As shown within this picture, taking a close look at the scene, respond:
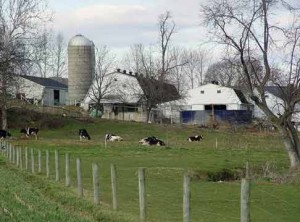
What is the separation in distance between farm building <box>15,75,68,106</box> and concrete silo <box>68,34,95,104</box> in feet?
6.09

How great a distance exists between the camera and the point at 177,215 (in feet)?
52.3

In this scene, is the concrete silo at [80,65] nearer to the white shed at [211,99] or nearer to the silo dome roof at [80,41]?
the silo dome roof at [80,41]

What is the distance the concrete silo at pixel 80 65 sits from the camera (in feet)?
376

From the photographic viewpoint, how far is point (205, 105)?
103000mm

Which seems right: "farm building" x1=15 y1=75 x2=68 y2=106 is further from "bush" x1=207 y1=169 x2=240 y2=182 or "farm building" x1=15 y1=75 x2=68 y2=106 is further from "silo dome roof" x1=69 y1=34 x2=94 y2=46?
"bush" x1=207 y1=169 x2=240 y2=182

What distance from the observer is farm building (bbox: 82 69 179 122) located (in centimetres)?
9844

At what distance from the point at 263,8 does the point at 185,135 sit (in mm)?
36686

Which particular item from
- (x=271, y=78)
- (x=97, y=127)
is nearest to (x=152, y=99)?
(x=97, y=127)

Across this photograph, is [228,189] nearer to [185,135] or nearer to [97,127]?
[185,135]

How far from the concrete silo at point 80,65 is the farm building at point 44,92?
186cm

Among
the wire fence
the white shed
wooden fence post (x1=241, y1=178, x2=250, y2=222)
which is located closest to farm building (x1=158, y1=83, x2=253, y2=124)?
the white shed

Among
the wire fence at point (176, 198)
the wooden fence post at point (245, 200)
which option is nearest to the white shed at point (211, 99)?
the wire fence at point (176, 198)

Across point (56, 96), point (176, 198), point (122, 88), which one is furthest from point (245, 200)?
point (56, 96)

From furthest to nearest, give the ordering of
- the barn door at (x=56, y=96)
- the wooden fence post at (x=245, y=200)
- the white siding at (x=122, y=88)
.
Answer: the barn door at (x=56, y=96), the white siding at (x=122, y=88), the wooden fence post at (x=245, y=200)
